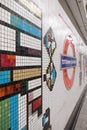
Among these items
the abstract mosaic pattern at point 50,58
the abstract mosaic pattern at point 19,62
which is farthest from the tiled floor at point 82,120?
the abstract mosaic pattern at point 19,62

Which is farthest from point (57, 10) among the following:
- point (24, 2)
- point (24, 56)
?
→ point (24, 56)

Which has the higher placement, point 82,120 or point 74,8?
point 74,8

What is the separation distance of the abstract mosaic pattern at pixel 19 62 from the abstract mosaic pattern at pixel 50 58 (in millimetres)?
220

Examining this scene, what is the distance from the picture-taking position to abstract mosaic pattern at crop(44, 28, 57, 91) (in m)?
1.69

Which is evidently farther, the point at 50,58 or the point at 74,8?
the point at 74,8

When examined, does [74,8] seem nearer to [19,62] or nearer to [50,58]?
[50,58]

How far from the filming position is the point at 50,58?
182 cm

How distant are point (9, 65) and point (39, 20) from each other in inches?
24.8

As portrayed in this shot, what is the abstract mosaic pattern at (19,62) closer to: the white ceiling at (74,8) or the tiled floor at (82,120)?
the white ceiling at (74,8)

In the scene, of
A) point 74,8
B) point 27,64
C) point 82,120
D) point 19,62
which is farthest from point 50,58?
point 82,120

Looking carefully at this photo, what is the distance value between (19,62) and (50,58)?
74cm

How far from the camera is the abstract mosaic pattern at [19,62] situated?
0.95 m

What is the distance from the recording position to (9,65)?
1.00 metres

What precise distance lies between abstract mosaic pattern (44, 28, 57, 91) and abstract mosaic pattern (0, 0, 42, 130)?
0.22m
